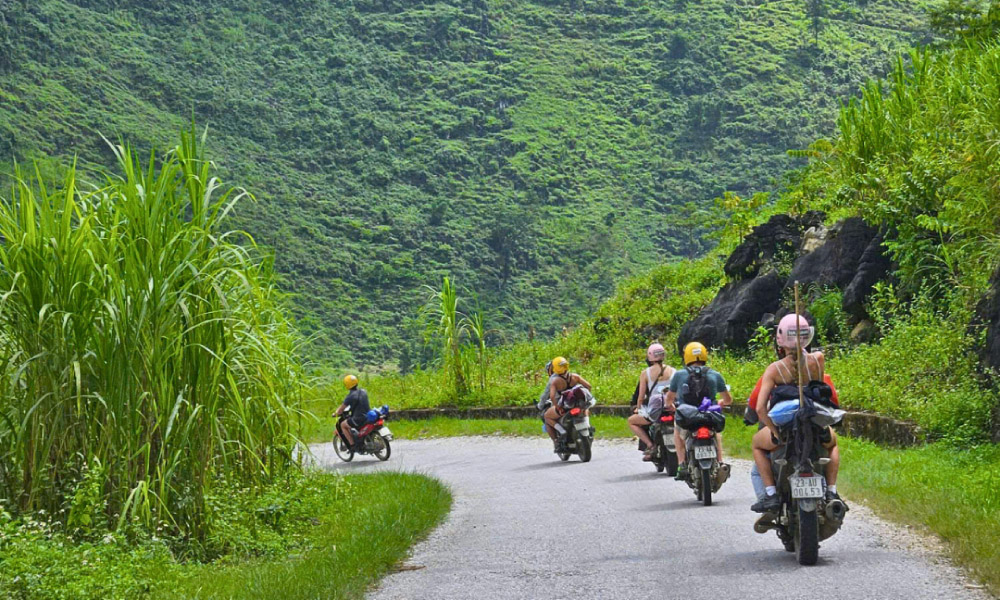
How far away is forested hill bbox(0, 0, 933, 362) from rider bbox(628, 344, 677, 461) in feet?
160

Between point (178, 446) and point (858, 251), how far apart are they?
1910 cm

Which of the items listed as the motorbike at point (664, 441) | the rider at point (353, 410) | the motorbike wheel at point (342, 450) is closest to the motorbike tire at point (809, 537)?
the motorbike at point (664, 441)

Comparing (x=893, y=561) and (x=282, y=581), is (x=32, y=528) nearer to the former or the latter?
(x=282, y=581)

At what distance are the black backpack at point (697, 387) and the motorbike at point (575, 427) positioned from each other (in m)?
5.63

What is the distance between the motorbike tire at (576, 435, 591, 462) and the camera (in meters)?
19.7

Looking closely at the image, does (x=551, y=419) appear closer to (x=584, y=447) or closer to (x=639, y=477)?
(x=584, y=447)

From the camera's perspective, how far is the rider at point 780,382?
9.20 meters

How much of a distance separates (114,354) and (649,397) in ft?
29.5

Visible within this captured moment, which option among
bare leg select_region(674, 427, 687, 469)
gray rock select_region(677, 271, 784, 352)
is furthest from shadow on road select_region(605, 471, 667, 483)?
gray rock select_region(677, 271, 784, 352)

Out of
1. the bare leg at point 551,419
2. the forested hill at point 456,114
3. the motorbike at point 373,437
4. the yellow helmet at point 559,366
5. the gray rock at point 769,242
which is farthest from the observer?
the forested hill at point 456,114

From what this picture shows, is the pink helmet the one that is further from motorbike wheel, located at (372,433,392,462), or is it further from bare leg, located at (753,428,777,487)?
motorbike wheel, located at (372,433,392,462)

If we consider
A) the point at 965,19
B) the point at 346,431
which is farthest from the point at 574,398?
the point at 965,19

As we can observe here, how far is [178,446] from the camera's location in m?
9.72

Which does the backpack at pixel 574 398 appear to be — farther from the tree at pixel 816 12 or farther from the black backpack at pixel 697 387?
the tree at pixel 816 12
